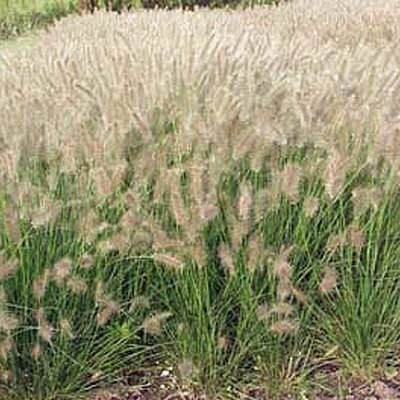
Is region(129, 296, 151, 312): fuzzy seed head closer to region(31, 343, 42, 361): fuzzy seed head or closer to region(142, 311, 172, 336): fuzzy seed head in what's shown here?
region(142, 311, 172, 336): fuzzy seed head

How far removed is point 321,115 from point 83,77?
1081 mm

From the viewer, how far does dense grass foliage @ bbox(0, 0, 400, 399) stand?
2062mm

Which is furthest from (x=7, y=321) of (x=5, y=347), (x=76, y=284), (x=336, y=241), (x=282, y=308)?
(x=336, y=241)

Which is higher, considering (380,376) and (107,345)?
(107,345)

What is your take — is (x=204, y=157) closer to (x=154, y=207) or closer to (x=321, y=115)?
(x=154, y=207)

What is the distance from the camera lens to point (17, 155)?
2.15 metres

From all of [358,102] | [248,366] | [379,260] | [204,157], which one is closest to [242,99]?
[204,157]

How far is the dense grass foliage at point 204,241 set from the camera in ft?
6.77

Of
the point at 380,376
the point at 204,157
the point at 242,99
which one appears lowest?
the point at 380,376

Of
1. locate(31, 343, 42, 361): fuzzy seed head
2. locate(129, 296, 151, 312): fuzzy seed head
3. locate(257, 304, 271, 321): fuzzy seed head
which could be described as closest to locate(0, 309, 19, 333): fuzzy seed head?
locate(31, 343, 42, 361): fuzzy seed head

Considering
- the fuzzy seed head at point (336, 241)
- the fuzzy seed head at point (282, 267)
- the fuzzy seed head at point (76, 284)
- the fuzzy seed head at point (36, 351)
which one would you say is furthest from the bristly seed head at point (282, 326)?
the fuzzy seed head at point (36, 351)

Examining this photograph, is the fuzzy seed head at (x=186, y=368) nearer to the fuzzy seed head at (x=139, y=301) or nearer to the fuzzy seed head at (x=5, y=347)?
the fuzzy seed head at (x=139, y=301)

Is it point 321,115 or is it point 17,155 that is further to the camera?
point 321,115

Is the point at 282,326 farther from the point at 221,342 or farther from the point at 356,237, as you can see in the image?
the point at 356,237
